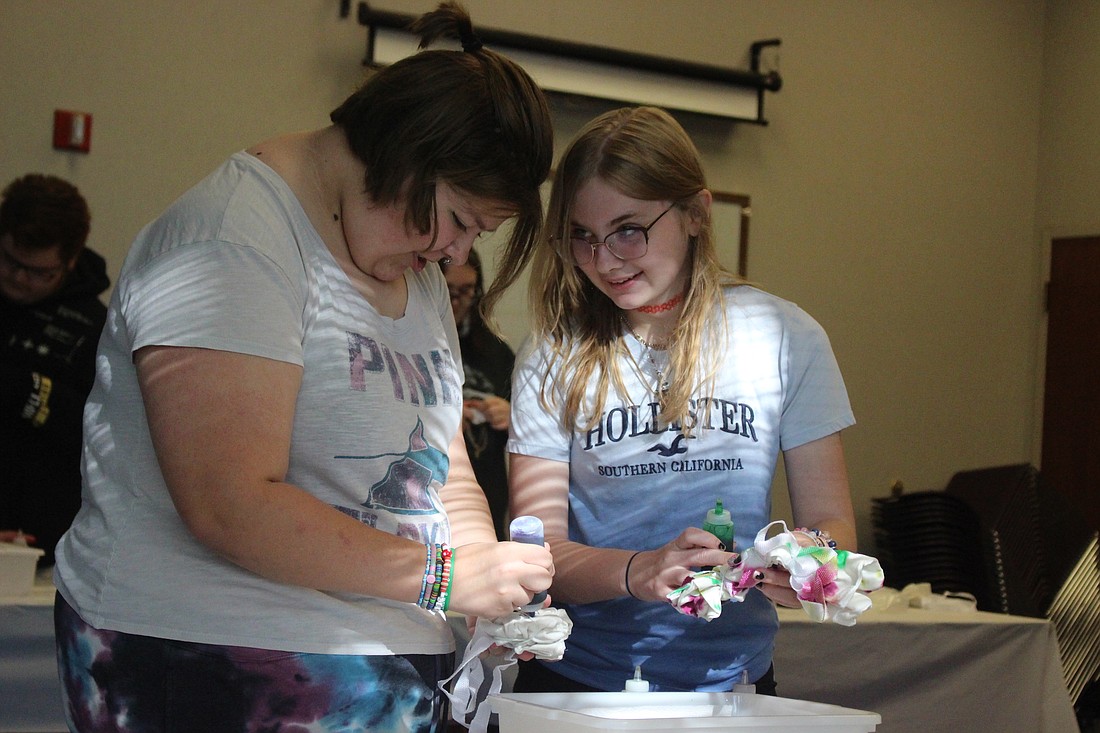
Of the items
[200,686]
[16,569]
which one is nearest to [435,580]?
[200,686]

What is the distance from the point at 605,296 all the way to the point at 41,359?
1.79 m

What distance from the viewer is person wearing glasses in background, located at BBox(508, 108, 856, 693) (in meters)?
1.59

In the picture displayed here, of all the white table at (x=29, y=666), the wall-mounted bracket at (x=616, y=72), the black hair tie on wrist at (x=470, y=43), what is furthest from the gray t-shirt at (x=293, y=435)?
the wall-mounted bracket at (x=616, y=72)

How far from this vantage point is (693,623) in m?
1.58

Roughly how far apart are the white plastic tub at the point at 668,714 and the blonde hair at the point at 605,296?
409 mm

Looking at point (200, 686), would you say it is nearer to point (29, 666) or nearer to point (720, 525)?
point (720, 525)

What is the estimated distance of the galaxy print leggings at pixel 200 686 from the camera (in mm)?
1108

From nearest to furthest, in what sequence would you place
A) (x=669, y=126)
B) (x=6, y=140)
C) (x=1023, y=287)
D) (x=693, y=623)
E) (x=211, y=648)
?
(x=211, y=648), (x=693, y=623), (x=669, y=126), (x=6, y=140), (x=1023, y=287)

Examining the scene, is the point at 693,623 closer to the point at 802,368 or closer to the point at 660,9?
the point at 802,368

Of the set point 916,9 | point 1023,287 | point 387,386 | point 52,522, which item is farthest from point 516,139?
point 1023,287

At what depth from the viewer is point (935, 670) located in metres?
2.96

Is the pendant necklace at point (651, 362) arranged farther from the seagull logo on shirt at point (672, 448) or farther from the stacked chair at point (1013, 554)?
the stacked chair at point (1013, 554)

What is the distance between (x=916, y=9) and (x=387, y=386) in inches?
189

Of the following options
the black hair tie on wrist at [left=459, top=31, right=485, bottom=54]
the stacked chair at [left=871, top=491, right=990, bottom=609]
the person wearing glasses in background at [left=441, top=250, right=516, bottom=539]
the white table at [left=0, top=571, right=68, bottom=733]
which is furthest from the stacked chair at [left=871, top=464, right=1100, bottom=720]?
the black hair tie on wrist at [left=459, top=31, right=485, bottom=54]
